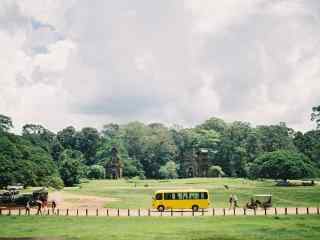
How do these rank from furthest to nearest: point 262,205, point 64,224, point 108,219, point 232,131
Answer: point 232,131
point 262,205
point 108,219
point 64,224

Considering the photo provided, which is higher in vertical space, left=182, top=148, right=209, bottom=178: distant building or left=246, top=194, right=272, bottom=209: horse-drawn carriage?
left=182, top=148, right=209, bottom=178: distant building

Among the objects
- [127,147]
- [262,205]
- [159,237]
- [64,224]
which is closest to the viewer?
[159,237]

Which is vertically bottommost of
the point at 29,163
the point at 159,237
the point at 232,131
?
the point at 159,237

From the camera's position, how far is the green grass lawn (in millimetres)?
32469

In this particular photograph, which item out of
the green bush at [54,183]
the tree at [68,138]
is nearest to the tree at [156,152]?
the tree at [68,138]

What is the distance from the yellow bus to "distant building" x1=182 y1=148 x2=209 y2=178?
9409cm

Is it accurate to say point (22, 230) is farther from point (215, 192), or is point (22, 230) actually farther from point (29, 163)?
point (215, 192)

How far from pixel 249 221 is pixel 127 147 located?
133278 mm

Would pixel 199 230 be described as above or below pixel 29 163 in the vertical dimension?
below

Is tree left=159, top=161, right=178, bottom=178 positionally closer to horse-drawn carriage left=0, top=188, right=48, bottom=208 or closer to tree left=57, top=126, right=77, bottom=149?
tree left=57, top=126, right=77, bottom=149

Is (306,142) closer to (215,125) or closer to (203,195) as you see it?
(215,125)

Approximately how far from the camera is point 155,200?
52375mm

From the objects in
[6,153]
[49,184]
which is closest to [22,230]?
[6,153]

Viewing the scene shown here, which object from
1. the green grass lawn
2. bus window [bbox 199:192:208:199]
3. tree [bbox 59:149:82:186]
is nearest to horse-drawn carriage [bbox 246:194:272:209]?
bus window [bbox 199:192:208:199]
